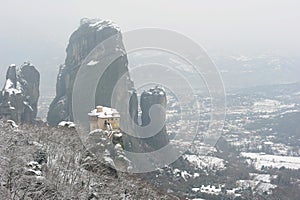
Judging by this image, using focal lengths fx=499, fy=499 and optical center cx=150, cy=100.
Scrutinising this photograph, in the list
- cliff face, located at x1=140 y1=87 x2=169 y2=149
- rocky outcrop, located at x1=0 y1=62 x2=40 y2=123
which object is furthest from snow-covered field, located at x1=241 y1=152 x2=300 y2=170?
rocky outcrop, located at x1=0 y1=62 x2=40 y2=123

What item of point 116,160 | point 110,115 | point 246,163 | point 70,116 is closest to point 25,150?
point 116,160

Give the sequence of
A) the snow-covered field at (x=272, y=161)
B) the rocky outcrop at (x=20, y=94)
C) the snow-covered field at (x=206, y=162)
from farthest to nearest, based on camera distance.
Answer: the snow-covered field at (x=272, y=161)
the snow-covered field at (x=206, y=162)
the rocky outcrop at (x=20, y=94)

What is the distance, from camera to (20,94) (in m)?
60.3

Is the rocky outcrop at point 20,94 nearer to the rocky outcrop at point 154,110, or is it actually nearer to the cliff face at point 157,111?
the rocky outcrop at point 154,110

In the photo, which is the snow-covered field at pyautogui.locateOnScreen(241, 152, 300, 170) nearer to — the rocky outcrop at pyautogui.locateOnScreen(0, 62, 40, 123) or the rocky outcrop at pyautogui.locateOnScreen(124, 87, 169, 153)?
the rocky outcrop at pyautogui.locateOnScreen(124, 87, 169, 153)

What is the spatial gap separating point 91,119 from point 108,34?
35309 mm

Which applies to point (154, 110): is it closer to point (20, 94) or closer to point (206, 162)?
point (206, 162)

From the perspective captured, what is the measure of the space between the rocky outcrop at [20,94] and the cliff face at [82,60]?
506cm

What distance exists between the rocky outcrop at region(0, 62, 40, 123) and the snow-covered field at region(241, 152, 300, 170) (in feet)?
169

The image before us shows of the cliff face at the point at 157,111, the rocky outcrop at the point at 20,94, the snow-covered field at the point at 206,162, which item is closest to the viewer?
the rocky outcrop at the point at 20,94

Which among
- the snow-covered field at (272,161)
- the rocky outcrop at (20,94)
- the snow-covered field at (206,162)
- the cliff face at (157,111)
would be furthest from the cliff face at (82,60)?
the snow-covered field at (272,161)

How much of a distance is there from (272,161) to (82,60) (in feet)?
178

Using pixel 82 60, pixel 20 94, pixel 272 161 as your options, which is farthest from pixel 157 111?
pixel 272 161

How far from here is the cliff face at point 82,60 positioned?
69500mm
